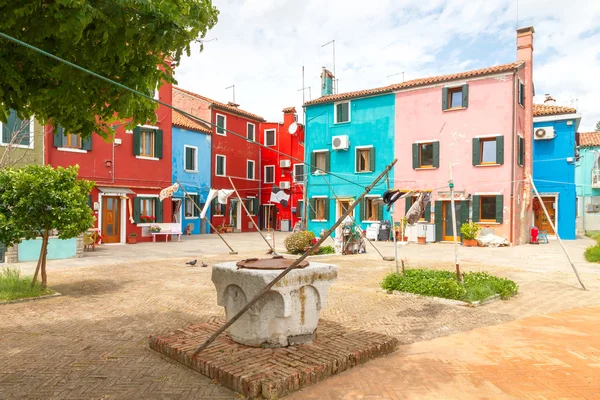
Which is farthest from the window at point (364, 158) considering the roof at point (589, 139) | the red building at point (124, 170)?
the roof at point (589, 139)

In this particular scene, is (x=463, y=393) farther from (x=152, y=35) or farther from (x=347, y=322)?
(x=152, y=35)

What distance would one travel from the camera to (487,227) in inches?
856

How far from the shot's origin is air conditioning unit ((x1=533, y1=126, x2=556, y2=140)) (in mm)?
25250

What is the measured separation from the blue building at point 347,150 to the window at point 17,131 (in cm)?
1379

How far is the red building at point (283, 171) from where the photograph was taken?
113 ft

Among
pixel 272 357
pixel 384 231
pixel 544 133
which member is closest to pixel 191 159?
pixel 384 231

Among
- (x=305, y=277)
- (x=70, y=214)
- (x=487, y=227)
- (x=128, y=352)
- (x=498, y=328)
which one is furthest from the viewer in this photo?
(x=487, y=227)

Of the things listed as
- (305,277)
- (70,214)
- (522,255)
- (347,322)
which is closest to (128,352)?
(305,277)

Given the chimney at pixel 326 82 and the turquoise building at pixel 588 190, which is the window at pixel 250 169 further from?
the turquoise building at pixel 588 190

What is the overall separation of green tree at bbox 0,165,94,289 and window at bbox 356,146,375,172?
741 inches

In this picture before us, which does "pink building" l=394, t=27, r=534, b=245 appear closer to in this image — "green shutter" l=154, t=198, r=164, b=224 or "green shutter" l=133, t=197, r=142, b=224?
"green shutter" l=154, t=198, r=164, b=224

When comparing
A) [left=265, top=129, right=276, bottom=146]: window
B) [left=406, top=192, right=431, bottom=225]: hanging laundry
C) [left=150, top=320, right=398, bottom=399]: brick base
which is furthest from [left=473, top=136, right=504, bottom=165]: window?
[left=150, top=320, right=398, bottom=399]: brick base

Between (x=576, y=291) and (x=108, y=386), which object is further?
(x=576, y=291)

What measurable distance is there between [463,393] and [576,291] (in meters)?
6.79
